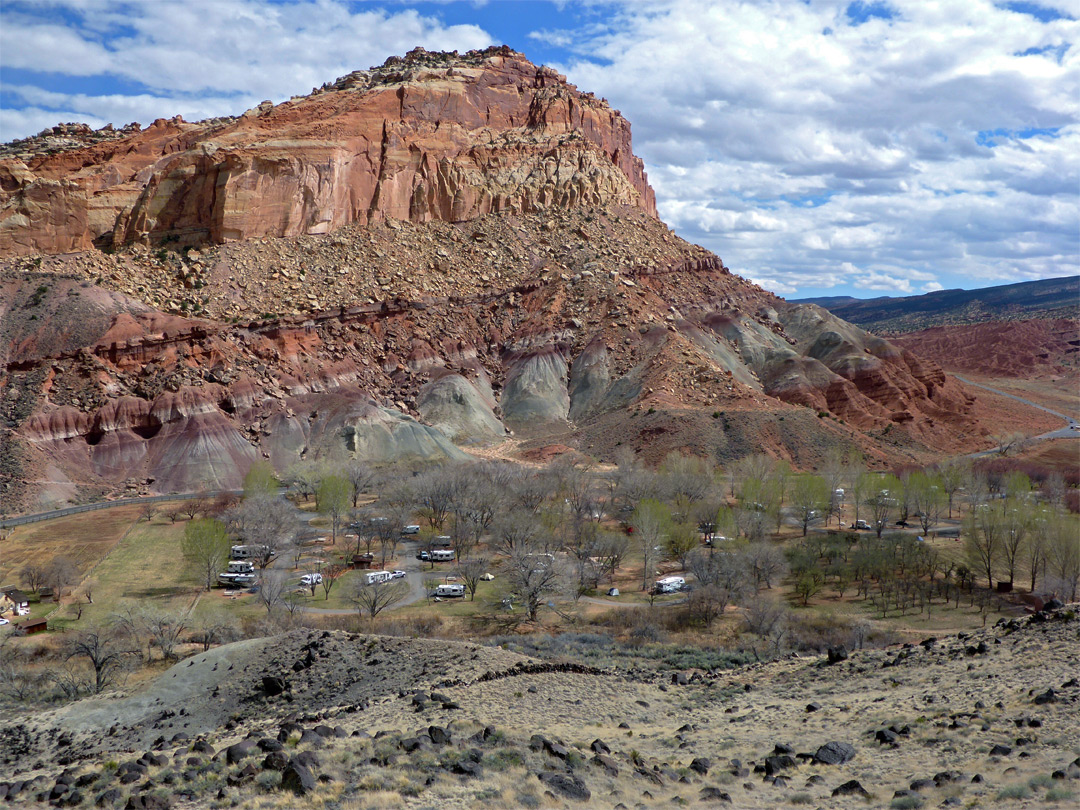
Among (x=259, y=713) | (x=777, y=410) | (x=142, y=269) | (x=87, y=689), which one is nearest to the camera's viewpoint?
(x=259, y=713)

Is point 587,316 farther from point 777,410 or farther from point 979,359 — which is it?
point 979,359

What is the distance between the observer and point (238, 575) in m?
48.3

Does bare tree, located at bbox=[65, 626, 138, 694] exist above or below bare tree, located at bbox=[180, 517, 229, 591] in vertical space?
below

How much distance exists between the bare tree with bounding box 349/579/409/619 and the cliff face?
196 feet

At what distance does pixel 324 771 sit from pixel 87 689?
18.3 m

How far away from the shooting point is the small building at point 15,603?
4216cm

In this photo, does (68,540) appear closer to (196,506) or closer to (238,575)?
(196,506)

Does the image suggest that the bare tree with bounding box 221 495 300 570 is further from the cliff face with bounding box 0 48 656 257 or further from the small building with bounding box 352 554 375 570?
the cliff face with bounding box 0 48 656 257

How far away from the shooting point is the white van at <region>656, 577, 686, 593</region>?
46.2 m

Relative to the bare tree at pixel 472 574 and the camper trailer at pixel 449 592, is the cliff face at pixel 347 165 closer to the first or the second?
the bare tree at pixel 472 574

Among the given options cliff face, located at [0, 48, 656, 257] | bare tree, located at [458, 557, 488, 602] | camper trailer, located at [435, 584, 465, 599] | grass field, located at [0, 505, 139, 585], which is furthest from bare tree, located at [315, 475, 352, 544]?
cliff face, located at [0, 48, 656, 257]

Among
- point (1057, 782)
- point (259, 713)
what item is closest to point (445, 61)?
point (259, 713)

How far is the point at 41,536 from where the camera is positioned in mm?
55281

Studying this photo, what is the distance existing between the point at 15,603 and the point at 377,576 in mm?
18658
